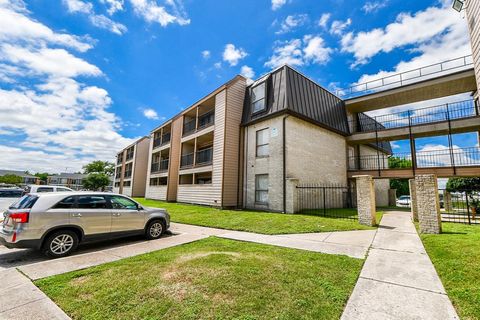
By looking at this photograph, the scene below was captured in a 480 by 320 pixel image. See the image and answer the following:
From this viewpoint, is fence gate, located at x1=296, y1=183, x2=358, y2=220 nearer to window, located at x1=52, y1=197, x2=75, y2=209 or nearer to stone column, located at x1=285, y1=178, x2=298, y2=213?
stone column, located at x1=285, y1=178, x2=298, y2=213

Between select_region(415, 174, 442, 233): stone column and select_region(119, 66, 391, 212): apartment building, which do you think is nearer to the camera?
select_region(415, 174, 442, 233): stone column

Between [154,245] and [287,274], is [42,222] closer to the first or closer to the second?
[154,245]

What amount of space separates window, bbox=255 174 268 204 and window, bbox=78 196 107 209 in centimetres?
954

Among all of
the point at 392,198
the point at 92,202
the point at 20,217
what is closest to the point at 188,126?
the point at 92,202

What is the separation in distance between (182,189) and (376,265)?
17.0 metres

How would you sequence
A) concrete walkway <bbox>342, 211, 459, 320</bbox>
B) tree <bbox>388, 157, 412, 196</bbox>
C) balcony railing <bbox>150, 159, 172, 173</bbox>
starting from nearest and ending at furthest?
1. concrete walkway <bbox>342, 211, 459, 320</bbox>
2. balcony railing <bbox>150, 159, 172, 173</bbox>
3. tree <bbox>388, 157, 412, 196</bbox>

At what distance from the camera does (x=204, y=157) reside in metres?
18.3

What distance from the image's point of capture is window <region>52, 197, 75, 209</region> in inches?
226

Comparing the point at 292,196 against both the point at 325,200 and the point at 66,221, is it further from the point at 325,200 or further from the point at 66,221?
the point at 66,221

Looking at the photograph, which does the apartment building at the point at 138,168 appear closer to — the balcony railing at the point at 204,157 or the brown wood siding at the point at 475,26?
the balcony railing at the point at 204,157

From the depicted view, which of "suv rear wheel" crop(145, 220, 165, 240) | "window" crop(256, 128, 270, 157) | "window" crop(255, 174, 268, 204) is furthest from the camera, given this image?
"window" crop(256, 128, 270, 157)

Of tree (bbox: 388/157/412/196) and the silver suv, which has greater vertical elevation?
tree (bbox: 388/157/412/196)

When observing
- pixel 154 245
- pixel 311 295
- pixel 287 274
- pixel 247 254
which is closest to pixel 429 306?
pixel 311 295

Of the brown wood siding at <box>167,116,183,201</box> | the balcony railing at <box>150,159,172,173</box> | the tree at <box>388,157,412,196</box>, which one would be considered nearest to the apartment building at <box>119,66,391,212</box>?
the brown wood siding at <box>167,116,183,201</box>
